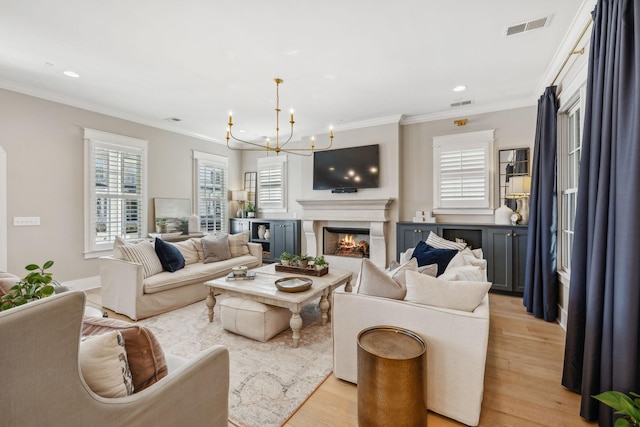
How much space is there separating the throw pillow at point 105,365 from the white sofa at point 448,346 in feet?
4.50

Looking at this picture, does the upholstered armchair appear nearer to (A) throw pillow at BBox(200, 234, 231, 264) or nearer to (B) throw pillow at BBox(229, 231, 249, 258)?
(A) throw pillow at BBox(200, 234, 231, 264)

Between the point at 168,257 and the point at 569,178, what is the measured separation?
487cm

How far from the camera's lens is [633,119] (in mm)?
1499

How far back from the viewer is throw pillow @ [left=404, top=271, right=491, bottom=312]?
5.78 feet

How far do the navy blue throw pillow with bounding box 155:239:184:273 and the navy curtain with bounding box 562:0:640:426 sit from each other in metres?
4.04

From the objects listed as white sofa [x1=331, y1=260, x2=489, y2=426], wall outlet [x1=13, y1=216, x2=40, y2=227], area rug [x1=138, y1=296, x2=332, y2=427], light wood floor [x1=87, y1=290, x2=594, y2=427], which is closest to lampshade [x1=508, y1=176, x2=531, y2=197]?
light wood floor [x1=87, y1=290, x2=594, y2=427]

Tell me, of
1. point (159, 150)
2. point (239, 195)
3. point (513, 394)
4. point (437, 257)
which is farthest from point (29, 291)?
point (239, 195)

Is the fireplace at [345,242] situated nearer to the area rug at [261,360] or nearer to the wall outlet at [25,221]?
the area rug at [261,360]

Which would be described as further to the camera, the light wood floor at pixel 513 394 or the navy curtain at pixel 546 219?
the navy curtain at pixel 546 219

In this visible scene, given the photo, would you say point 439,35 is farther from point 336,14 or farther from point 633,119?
point 633,119

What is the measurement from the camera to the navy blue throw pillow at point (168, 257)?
3.77 meters

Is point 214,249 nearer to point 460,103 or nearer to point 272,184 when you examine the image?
point 272,184

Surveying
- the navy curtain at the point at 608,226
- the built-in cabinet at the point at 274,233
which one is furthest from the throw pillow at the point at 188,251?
the navy curtain at the point at 608,226

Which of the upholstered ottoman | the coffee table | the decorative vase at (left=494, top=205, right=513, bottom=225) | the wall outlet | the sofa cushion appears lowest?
the upholstered ottoman
